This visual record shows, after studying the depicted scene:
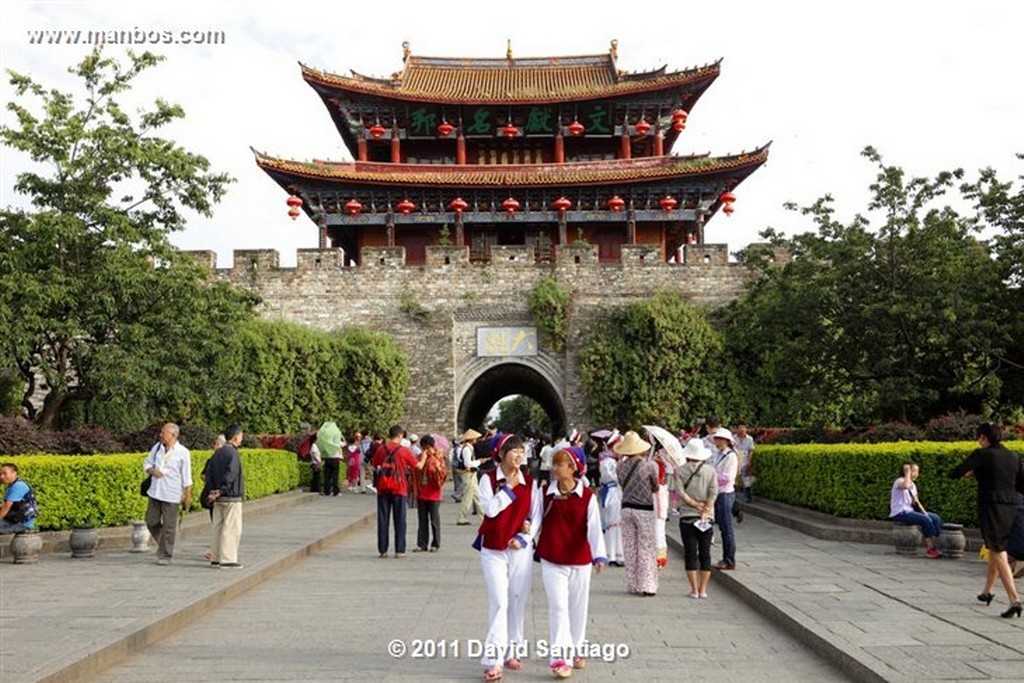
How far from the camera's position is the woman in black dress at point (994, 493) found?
7.18m

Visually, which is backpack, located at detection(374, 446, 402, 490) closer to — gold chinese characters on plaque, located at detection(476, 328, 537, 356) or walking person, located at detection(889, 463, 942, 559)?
walking person, located at detection(889, 463, 942, 559)

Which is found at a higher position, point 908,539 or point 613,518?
point 613,518

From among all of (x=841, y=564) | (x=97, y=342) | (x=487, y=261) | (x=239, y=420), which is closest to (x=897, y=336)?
(x=841, y=564)

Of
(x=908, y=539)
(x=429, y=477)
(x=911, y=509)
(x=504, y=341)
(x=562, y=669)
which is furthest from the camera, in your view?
(x=504, y=341)

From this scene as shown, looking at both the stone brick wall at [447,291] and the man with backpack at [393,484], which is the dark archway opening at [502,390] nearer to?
the stone brick wall at [447,291]

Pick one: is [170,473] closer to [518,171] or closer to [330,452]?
[330,452]

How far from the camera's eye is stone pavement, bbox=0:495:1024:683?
18.4 feet

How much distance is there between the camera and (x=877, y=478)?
11.7 meters

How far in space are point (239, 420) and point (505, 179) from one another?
10.7 meters

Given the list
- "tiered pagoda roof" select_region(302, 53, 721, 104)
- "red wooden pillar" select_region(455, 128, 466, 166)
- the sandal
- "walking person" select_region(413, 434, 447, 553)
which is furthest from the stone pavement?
"tiered pagoda roof" select_region(302, 53, 721, 104)

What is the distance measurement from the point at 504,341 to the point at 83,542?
627 inches

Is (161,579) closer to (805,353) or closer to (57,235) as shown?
(57,235)

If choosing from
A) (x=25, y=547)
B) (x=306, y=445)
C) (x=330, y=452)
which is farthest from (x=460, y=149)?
(x=25, y=547)

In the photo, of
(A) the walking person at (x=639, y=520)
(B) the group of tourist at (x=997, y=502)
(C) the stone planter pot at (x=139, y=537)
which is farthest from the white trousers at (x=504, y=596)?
(C) the stone planter pot at (x=139, y=537)
